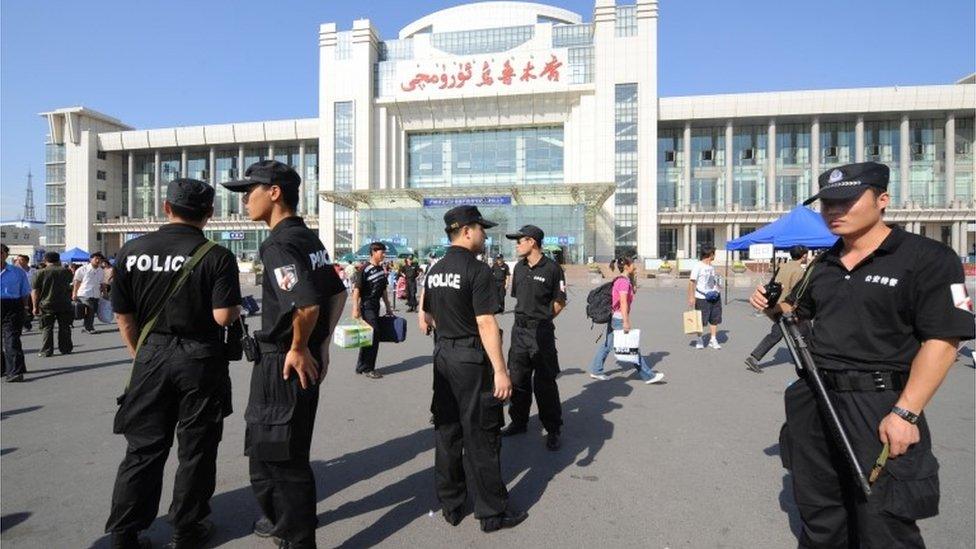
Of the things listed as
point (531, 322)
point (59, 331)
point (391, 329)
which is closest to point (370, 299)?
point (391, 329)

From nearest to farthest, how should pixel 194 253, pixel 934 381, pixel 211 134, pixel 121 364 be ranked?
pixel 934 381
pixel 194 253
pixel 121 364
pixel 211 134

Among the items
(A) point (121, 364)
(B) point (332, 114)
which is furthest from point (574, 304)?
(B) point (332, 114)

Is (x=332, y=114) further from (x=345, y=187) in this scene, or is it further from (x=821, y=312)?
(x=821, y=312)

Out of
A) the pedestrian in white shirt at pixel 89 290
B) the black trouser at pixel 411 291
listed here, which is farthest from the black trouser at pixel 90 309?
the black trouser at pixel 411 291

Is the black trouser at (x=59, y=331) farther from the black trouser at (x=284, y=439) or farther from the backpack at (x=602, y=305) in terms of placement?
the backpack at (x=602, y=305)

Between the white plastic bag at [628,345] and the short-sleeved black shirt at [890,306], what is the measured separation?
417 cm

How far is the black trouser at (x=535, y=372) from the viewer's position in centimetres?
445

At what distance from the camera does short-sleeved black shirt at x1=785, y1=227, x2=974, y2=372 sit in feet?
6.42

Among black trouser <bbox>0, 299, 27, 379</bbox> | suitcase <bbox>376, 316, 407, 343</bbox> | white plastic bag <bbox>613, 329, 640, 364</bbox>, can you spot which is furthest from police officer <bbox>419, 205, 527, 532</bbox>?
black trouser <bbox>0, 299, 27, 379</bbox>

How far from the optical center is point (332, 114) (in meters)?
51.5

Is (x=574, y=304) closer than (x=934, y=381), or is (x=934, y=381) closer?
(x=934, y=381)

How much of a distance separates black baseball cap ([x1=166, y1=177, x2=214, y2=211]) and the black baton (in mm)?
3160

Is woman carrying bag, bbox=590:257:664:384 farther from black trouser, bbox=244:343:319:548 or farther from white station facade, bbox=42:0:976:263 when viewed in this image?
white station facade, bbox=42:0:976:263

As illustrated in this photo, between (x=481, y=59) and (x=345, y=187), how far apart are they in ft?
61.0
